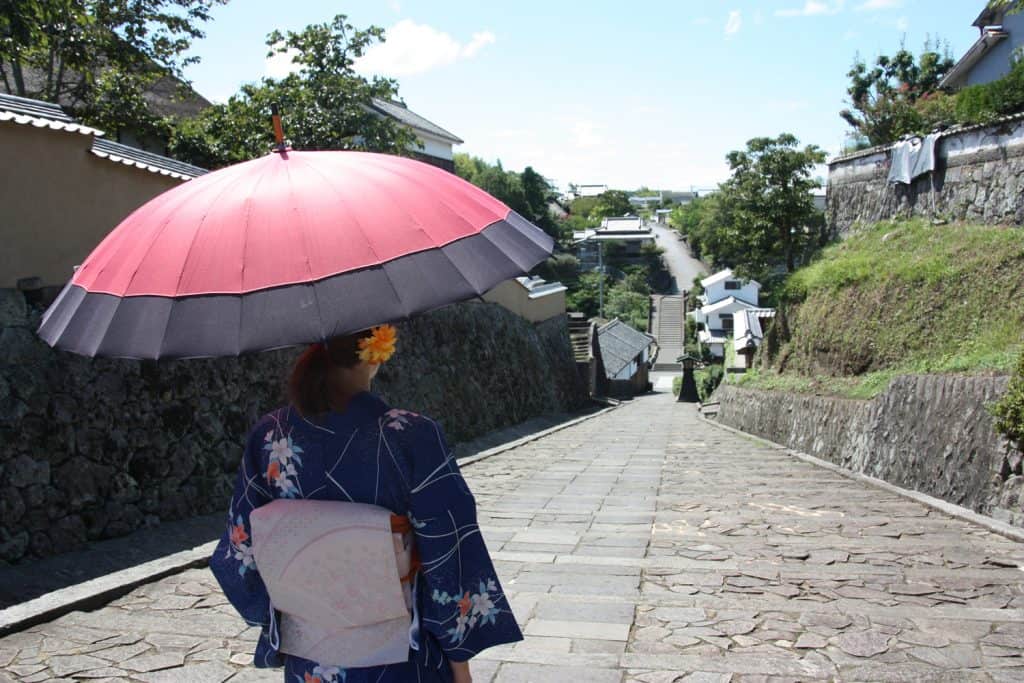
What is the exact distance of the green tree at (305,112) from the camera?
16156mm

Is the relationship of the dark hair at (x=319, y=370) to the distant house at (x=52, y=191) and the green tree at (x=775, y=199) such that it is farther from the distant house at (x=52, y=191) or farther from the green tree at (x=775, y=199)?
the green tree at (x=775, y=199)

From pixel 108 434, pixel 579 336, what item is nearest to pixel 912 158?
pixel 108 434

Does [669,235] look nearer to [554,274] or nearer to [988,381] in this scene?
[554,274]

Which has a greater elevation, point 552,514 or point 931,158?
point 931,158

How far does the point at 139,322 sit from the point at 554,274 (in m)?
50.1

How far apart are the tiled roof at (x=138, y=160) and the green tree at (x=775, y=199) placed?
699 inches

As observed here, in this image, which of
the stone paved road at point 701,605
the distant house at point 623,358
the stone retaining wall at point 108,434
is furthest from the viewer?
the distant house at point 623,358

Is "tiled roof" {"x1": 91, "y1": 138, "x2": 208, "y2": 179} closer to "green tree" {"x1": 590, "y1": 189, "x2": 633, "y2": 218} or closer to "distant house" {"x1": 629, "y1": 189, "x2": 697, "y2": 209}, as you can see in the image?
"green tree" {"x1": 590, "y1": 189, "x2": 633, "y2": 218}

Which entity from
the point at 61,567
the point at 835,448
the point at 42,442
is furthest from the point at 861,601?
the point at 835,448

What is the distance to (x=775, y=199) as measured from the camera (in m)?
23.8

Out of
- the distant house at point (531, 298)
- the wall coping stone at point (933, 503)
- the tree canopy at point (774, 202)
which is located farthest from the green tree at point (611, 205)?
the wall coping stone at point (933, 503)

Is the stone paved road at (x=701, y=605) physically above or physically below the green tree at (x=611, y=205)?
below

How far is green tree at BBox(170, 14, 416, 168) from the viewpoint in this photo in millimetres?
16156

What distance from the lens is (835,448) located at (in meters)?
12.6
